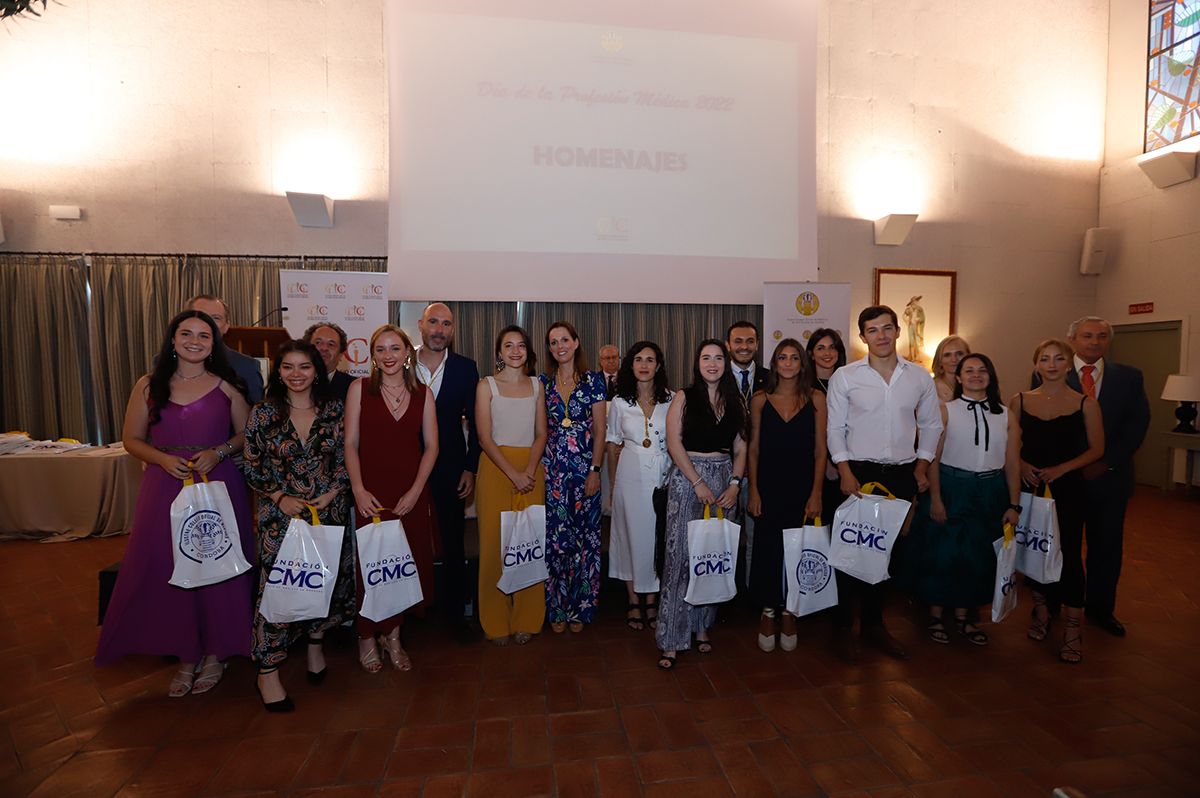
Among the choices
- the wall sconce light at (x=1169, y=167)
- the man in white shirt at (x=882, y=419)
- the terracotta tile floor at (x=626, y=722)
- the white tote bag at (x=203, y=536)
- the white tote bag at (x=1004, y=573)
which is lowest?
the terracotta tile floor at (x=626, y=722)

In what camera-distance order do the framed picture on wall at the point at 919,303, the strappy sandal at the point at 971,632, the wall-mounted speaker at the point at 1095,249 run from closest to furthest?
1. the strappy sandal at the point at 971,632
2. the framed picture on wall at the point at 919,303
3. the wall-mounted speaker at the point at 1095,249

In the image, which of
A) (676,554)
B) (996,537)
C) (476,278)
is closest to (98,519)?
(476,278)

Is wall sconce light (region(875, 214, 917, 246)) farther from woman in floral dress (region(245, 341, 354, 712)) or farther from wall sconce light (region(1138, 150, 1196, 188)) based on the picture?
woman in floral dress (region(245, 341, 354, 712))

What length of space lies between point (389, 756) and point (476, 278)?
15.8 ft

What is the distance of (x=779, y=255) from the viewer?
257 inches

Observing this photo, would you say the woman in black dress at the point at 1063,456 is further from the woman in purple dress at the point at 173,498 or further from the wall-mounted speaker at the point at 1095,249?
the wall-mounted speaker at the point at 1095,249

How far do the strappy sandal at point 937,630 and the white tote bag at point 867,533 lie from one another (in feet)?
2.11

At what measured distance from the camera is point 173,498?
2490 mm

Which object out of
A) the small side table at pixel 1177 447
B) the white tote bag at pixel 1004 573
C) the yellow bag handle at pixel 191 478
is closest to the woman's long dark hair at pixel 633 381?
the white tote bag at pixel 1004 573

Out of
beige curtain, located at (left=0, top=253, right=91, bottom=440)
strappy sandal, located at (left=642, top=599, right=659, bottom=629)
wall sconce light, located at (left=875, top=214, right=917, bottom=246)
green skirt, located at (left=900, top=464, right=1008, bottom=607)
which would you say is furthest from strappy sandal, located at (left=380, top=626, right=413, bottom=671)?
wall sconce light, located at (left=875, top=214, right=917, bottom=246)

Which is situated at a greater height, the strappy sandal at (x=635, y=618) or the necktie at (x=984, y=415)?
the necktie at (x=984, y=415)

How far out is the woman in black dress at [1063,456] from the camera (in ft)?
9.50

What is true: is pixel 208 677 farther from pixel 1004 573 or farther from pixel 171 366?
pixel 1004 573

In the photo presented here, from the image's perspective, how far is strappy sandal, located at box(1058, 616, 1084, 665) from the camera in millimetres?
2807
